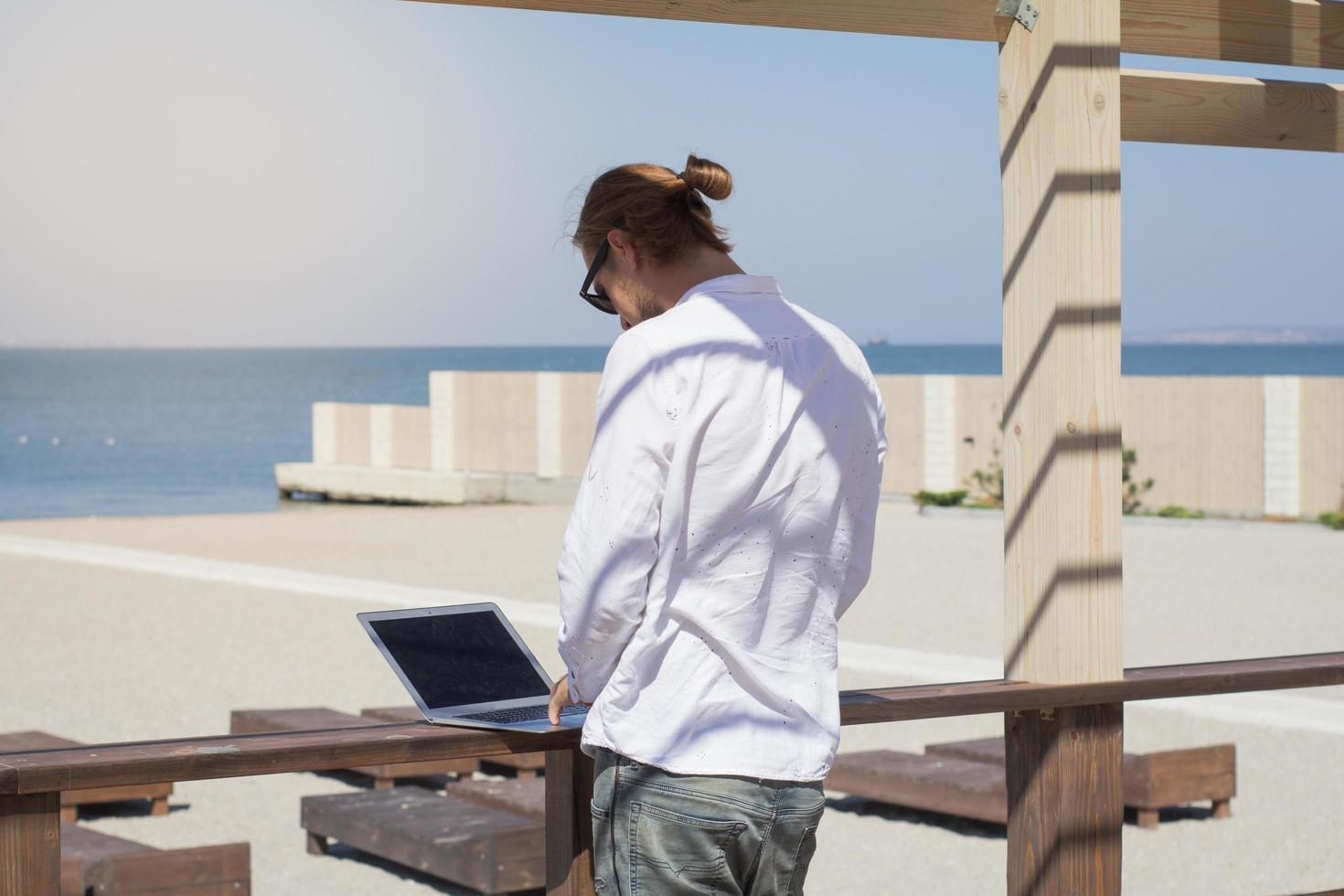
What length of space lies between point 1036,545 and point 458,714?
1279mm

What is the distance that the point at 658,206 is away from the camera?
6.98 feet

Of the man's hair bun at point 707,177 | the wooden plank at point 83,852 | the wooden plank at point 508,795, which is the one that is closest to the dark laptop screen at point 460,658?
the man's hair bun at point 707,177

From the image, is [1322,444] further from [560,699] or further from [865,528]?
[560,699]

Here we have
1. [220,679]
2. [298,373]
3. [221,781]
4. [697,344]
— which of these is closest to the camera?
[697,344]

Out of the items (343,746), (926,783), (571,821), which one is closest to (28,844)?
(343,746)

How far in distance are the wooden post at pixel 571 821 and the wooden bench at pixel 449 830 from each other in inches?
120

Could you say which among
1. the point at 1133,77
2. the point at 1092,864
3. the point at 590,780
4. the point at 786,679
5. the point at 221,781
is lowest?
the point at 221,781

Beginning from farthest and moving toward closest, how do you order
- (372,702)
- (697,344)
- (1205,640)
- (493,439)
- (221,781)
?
(493,439) < (1205,640) < (372,702) < (221,781) < (697,344)

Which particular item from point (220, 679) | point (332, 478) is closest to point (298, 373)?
point (332, 478)

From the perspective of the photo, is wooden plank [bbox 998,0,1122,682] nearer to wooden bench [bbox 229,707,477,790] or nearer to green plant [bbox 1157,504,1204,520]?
wooden bench [bbox 229,707,477,790]

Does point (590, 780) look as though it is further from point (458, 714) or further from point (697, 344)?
point (697, 344)

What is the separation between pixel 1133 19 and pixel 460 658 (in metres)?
2.08

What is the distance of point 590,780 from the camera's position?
2.60m

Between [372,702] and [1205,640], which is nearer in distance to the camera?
[372,702]
